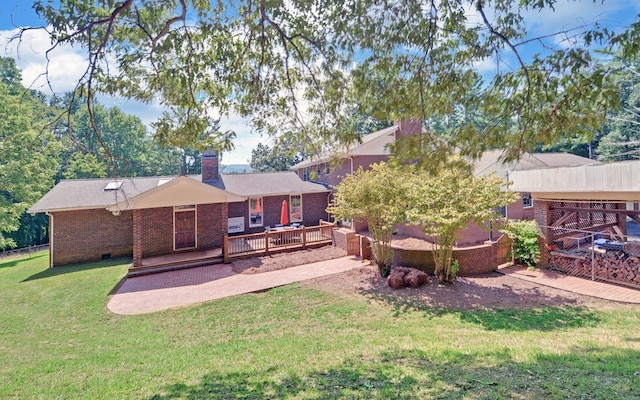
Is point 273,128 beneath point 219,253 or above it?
above

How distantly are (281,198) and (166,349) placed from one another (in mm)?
13790

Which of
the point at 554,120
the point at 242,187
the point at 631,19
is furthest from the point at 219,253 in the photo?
the point at 631,19

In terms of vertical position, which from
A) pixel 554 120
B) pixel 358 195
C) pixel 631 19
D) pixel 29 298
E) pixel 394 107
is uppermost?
pixel 631 19

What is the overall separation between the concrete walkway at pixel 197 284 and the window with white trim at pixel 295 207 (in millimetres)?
6903

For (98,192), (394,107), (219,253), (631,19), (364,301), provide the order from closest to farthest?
1. (631,19)
2. (394,107)
3. (364,301)
4. (219,253)
5. (98,192)

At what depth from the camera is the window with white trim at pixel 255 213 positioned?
1891 cm

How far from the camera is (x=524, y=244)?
38.1ft

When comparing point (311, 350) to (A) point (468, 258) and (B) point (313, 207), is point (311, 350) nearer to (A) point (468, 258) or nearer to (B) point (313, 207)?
(A) point (468, 258)

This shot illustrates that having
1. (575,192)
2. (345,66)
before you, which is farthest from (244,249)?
(575,192)

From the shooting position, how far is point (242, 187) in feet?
63.8

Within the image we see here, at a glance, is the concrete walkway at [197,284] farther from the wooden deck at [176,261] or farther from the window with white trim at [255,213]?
the window with white trim at [255,213]

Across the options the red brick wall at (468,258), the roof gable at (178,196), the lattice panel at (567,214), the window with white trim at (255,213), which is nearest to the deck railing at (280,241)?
the roof gable at (178,196)

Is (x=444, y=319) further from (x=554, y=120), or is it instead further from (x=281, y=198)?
(x=281, y=198)

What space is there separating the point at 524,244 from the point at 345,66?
9894 mm
